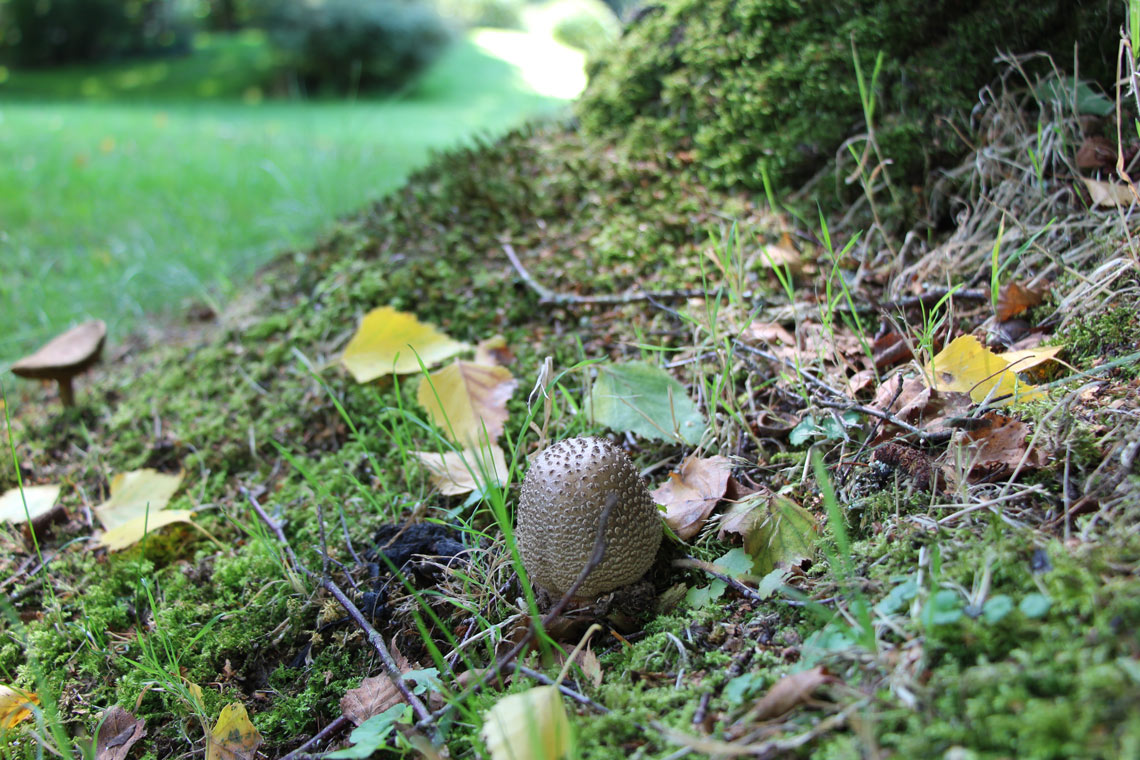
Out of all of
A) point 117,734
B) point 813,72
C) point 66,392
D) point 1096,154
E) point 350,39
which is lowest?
point 117,734

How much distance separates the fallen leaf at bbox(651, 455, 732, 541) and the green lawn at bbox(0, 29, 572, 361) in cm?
270

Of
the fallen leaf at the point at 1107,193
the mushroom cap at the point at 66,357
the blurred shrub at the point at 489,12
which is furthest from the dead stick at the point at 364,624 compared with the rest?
the blurred shrub at the point at 489,12

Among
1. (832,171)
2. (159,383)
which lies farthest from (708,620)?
(159,383)

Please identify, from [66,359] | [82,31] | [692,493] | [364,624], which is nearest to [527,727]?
[364,624]

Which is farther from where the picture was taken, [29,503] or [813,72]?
[813,72]

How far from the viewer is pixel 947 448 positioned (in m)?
1.70

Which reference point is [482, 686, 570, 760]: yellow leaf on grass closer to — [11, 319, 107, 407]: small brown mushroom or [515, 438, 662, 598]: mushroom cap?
[515, 438, 662, 598]: mushroom cap

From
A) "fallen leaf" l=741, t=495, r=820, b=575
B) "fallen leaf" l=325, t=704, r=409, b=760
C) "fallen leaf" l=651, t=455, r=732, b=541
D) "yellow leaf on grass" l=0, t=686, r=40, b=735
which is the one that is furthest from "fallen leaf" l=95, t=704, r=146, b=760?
"fallen leaf" l=741, t=495, r=820, b=575

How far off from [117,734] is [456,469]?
1030 mm

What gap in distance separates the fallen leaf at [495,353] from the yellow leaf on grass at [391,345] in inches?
2.1

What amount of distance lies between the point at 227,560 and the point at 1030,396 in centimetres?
220

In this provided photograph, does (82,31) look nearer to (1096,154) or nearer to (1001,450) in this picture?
(1096,154)

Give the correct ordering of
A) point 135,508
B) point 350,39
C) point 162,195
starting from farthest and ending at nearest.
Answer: point 350,39 < point 162,195 < point 135,508

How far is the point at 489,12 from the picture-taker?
80.4 ft
